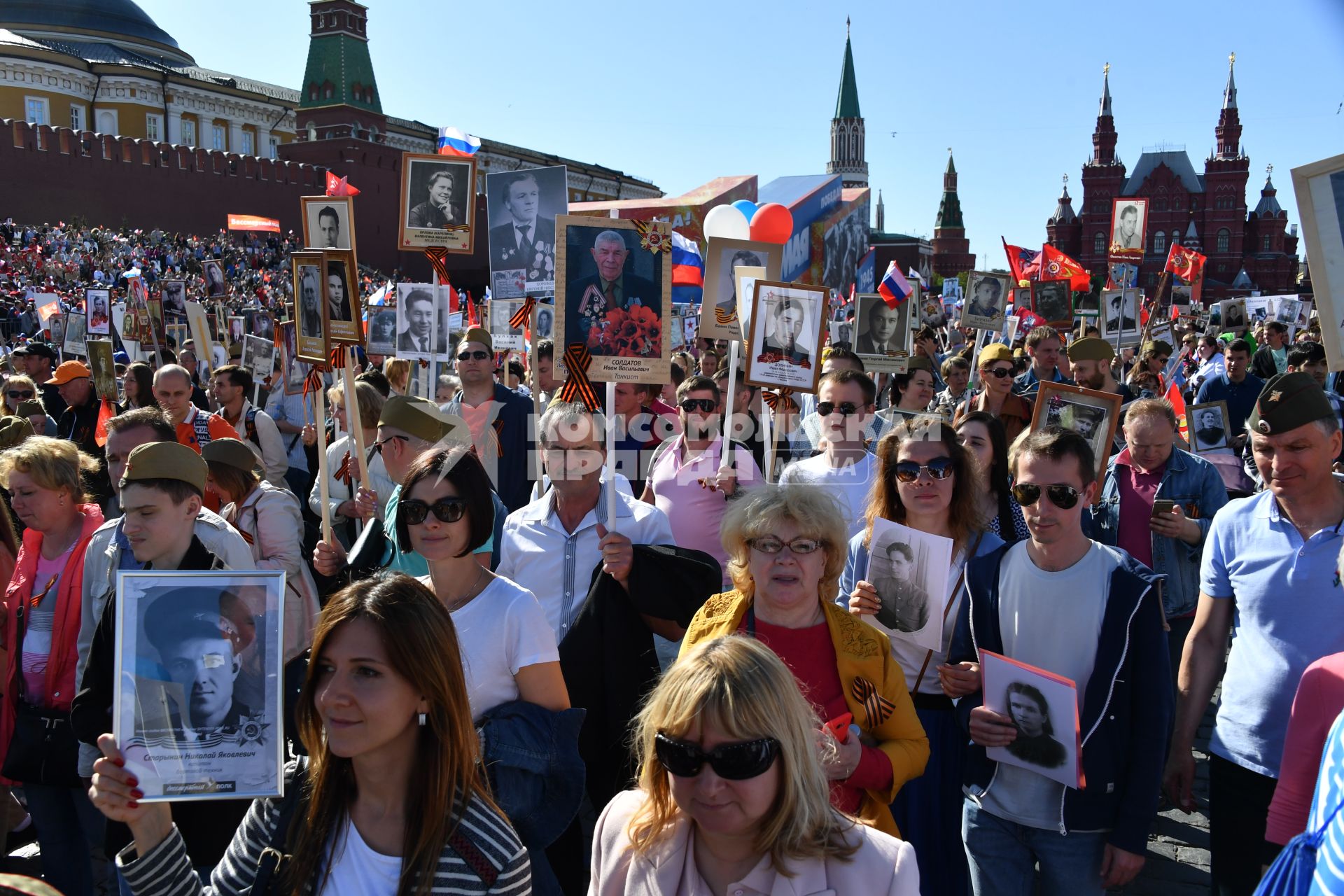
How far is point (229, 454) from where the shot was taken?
13.1 feet

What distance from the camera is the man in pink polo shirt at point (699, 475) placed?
435 centimetres

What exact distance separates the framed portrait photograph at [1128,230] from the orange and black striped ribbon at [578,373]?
9.90 meters

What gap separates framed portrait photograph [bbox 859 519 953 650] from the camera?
293 centimetres

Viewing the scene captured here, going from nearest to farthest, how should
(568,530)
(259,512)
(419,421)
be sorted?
(568,530) < (419,421) < (259,512)

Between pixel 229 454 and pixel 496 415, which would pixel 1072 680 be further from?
pixel 496 415

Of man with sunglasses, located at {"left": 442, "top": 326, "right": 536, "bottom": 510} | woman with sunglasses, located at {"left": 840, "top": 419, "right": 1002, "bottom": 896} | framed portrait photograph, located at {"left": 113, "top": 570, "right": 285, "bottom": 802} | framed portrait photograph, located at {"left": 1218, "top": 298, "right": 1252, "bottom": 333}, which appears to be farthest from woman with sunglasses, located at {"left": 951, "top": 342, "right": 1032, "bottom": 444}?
framed portrait photograph, located at {"left": 1218, "top": 298, "right": 1252, "bottom": 333}

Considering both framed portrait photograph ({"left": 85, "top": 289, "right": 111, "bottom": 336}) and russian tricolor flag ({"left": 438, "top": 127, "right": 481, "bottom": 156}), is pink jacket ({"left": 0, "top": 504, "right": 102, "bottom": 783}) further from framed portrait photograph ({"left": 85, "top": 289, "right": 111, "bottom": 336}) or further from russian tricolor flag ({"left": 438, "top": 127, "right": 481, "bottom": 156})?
framed portrait photograph ({"left": 85, "top": 289, "right": 111, "bottom": 336})

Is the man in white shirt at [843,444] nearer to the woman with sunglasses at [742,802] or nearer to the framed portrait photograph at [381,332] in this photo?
the woman with sunglasses at [742,802]

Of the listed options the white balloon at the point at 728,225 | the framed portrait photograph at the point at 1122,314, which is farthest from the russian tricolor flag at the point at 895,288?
the white balloon at the point at 728,225

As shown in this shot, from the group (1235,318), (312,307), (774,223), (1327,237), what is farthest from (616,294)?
(1235,318)

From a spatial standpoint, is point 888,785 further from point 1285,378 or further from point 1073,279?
point 1073,279

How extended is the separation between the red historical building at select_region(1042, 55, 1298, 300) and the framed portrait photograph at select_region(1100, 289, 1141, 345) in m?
68.1

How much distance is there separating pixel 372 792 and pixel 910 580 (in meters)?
1.57

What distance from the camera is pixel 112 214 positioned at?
38.9 metres
